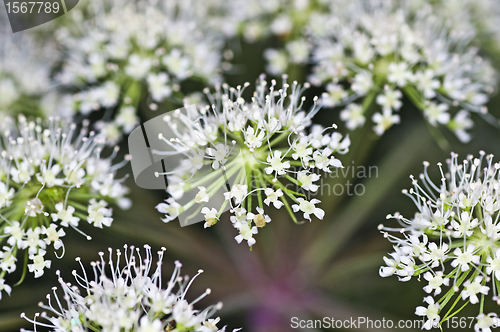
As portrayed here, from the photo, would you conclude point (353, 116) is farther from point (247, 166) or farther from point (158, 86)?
point (158, 86)

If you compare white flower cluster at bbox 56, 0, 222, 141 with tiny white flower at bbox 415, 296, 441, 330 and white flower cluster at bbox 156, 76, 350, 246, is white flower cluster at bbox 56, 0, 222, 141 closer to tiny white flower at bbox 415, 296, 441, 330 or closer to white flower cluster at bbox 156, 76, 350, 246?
white flower cluster at bbox 156, 76, 350, 246

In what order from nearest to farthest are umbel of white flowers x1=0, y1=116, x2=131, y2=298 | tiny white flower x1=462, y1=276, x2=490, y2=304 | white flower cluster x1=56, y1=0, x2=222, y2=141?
tiny white flower x1=462, y1=276, x2=490, y2=304 → umbel of white flowers x1=0, y1=116, x2=131, y2=298 → white flower cluster x1=56, y1=0, x2=222, y2=141

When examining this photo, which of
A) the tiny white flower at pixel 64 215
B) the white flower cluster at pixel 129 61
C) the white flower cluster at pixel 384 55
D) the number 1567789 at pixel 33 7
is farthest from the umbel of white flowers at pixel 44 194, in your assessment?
the white flower cluster at pixel 384 55

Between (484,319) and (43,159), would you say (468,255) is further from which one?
(43,159)

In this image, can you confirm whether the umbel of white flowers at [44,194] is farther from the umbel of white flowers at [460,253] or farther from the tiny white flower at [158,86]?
the umbel of white flowers at [460,253]

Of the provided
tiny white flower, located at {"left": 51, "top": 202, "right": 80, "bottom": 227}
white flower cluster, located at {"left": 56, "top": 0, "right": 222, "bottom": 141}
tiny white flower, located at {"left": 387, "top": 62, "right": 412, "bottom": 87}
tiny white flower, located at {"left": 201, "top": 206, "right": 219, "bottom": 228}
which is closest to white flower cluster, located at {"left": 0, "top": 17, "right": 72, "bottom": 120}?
white flower cluster, located at {"left": 56, "top": 0, "right": 222, "bottom": 141}

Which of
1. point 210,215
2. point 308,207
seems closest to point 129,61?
point 210,215
